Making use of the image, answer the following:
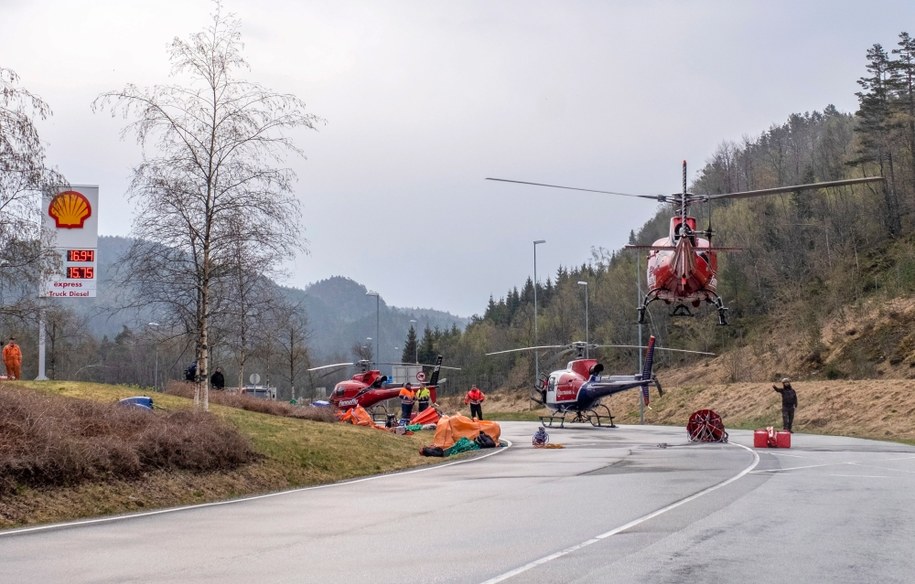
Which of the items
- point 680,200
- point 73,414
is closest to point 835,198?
point 680,200

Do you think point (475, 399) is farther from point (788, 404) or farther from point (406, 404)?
point (788, 404)

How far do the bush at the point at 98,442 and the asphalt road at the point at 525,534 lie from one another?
5.92 ft

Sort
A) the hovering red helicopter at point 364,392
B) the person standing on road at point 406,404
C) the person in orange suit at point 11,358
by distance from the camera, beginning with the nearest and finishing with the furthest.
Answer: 1. the person in orange suit at point 11,358
2. the person standing on road at point 406,404
3. the hovering red helicopter at point 364,392

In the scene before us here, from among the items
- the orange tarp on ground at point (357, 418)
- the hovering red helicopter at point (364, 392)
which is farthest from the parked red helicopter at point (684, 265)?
the hovering red helicopter at point (364, 392)

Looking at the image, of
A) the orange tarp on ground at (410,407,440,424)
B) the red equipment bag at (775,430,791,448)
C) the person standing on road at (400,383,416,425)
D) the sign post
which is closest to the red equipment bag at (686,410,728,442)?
the red equipment bag at (775,430,791,448)

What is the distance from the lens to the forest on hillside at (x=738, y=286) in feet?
90.5

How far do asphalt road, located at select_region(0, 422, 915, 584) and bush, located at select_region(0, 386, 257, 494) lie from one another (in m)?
1.80

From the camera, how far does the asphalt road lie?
8.48 meters

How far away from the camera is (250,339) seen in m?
28.2

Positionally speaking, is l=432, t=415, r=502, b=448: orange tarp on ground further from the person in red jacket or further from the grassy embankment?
the person in red jacket

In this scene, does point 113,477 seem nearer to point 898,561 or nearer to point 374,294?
point 898,561

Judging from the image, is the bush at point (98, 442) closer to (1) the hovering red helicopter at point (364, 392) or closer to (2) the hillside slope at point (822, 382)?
(2) the hillside slope at point (822, 382)

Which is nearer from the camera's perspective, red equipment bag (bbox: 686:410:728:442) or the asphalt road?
the asphalt road

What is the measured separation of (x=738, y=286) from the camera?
274ft
